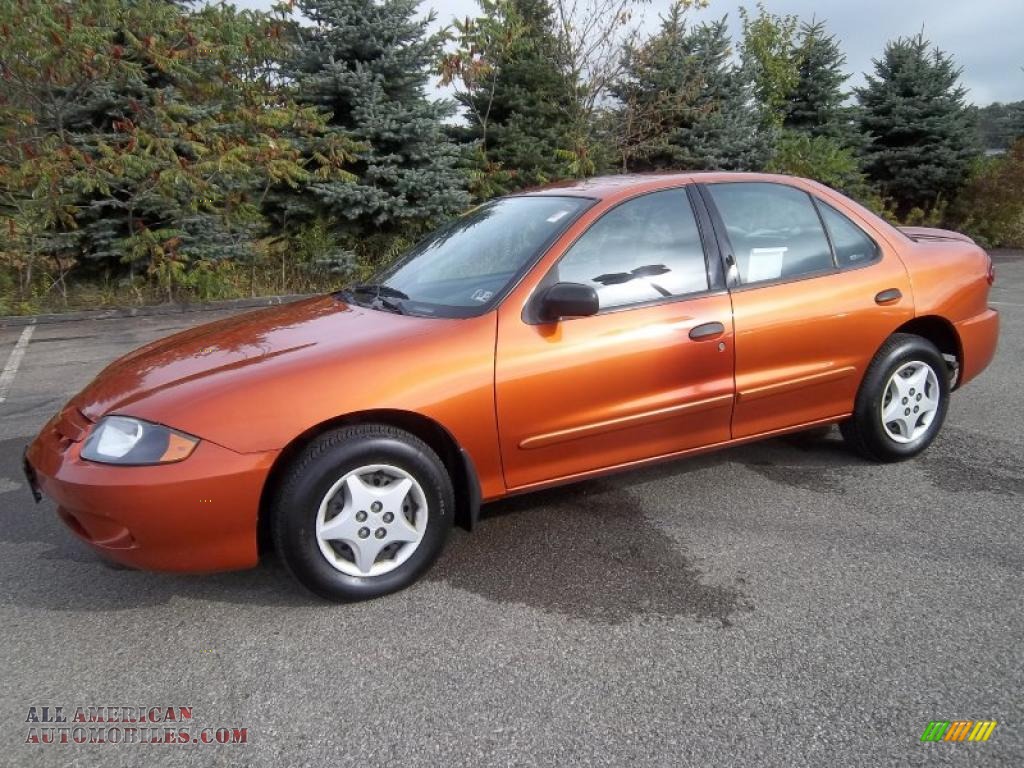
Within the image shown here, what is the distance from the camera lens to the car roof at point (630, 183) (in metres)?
3.43

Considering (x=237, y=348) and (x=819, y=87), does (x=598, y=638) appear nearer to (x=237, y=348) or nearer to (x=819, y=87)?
(x=237, y=348)

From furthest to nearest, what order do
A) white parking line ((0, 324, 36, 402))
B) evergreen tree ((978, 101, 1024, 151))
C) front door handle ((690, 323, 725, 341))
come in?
evergreen tree ((978, 101, 1024, 151)) < white parking line ((0, 324, 36, 402)) < front door handle ((690, 323, 725, 341))

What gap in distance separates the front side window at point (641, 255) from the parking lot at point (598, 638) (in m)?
1.04

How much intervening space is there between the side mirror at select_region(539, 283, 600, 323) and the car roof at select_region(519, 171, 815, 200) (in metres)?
0.64

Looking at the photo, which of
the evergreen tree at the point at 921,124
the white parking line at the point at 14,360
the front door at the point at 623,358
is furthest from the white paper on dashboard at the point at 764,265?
the evergreen tree at the point at 921,124

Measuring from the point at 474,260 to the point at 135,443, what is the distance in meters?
1.63

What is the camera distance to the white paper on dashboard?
351 centimetres

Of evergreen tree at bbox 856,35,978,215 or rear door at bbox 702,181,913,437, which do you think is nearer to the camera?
rear door at bbox 702,181,913,437

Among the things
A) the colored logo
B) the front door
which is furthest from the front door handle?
the colored logo

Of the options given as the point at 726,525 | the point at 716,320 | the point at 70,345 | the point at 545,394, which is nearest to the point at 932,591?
the point at 726,525

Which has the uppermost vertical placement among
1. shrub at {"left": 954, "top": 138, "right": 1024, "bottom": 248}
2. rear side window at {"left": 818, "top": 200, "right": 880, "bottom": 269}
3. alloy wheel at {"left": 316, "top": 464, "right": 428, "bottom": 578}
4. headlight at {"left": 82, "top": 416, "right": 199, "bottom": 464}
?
shrub at {"left": 954, "top": 138, "right": 1024, "bottom": 248}

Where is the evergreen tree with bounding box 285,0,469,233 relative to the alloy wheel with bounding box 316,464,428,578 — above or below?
above

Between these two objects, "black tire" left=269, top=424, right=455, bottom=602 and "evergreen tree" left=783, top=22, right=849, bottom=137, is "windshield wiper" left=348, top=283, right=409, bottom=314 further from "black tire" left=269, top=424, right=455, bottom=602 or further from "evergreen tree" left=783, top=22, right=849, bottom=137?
"evergreen tree" left=783, top=22, right=849, bottom=137

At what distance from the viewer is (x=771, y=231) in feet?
12.0
